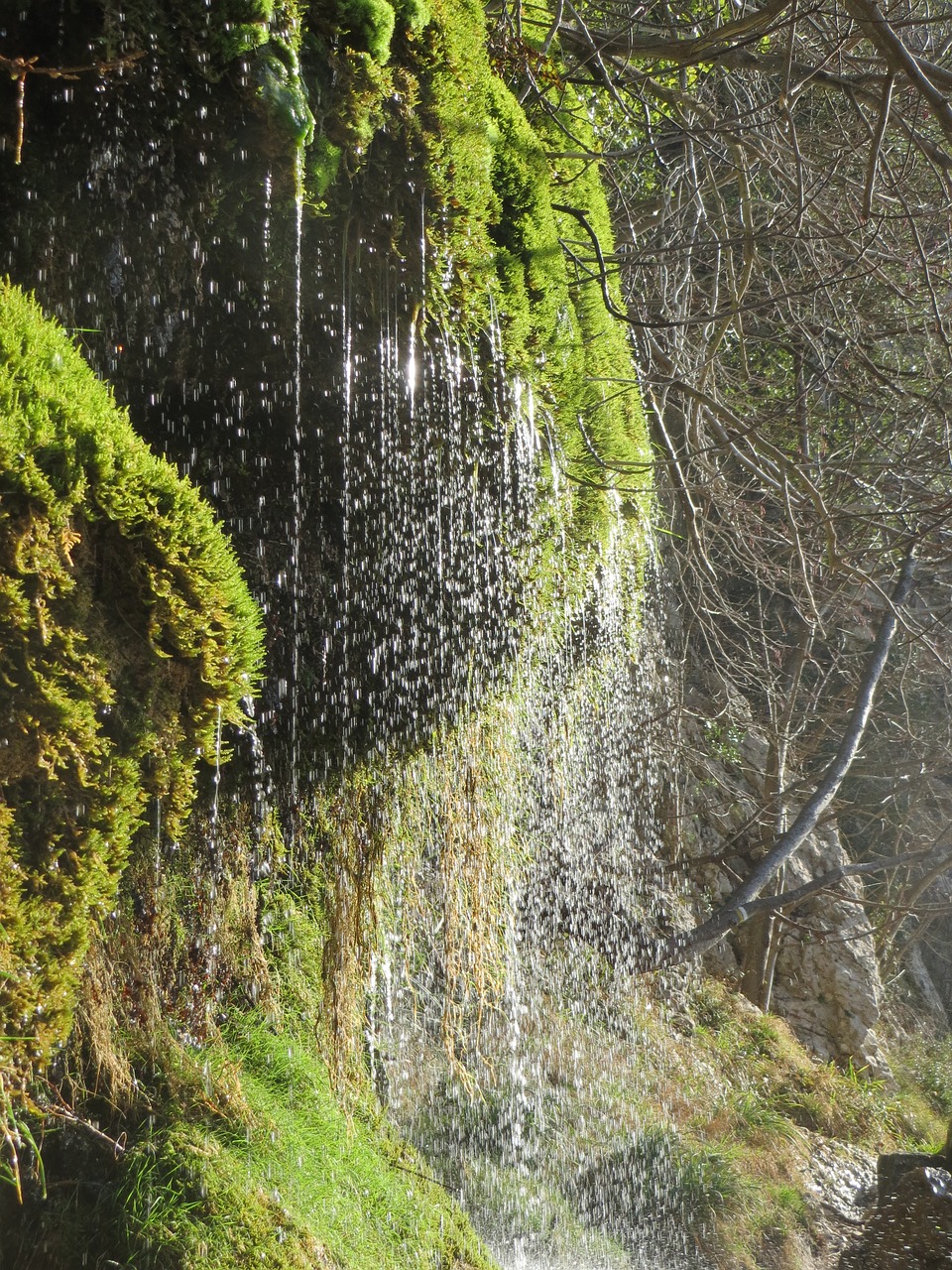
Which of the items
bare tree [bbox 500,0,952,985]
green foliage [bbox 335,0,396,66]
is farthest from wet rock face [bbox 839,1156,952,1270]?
green foliage [bbox 335,0,396,66]

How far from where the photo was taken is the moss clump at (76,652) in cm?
156

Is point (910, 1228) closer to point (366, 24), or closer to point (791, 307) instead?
point (791, 307)

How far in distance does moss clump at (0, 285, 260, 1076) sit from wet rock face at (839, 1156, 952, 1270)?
201 inches

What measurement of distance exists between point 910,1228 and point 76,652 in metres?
5.61

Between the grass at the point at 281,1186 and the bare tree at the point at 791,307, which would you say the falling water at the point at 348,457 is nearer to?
the grass at the point at 281,1186

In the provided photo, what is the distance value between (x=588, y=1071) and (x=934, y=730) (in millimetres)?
4320

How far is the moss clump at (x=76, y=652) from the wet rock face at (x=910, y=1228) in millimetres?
5101

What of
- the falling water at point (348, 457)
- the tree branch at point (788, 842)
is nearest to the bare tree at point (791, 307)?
the tree branch at point (788, 842)

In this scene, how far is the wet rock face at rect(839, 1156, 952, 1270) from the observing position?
521 centimetres

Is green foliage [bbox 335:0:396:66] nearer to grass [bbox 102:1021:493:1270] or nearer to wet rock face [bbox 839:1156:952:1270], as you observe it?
grass [bbox 102:1021:493:1270]

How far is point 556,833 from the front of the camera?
5.11 metres

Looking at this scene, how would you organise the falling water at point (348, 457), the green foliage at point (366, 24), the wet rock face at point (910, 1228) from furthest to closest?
the wet rock face at point (910, 1228), the green foliage at point (366, 24), the falling water at point (348, 457)

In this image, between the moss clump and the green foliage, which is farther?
the green foliage

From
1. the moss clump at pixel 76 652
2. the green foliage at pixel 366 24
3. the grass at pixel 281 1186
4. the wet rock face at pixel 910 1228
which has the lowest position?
the wet rock face at pixel 910 1228
